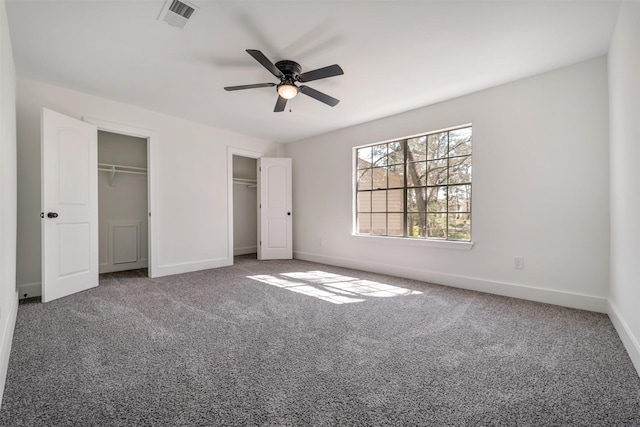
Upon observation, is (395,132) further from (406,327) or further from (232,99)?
(406,327)

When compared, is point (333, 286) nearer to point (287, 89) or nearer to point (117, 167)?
point (287, 89)

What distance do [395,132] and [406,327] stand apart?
287 centimetres

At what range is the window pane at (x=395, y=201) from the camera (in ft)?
13.7

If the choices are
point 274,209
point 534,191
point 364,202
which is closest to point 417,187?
point 364,202

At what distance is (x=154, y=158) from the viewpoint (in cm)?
404


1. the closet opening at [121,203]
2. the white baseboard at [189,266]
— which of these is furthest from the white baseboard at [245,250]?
the closet opening at [121,203]

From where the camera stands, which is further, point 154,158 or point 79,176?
point 154,158

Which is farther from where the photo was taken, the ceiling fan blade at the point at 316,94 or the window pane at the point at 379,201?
the window pane at the point at 379,201

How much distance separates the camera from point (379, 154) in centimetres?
448

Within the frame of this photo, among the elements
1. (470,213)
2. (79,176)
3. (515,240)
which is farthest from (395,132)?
(79,176)

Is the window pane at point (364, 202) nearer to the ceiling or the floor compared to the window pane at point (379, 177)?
nearer to the floor

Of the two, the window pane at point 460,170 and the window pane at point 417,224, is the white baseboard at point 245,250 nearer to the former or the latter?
the window pane at point 417,224

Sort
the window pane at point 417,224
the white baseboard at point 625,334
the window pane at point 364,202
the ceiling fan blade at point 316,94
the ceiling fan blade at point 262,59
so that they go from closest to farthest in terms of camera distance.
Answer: the white baseboard at point 625,334, the ceiling fan blade at point 262,59, the ceiling fan blade at point 316,94, the window pane at point 417,224, the window pane at point 364,202

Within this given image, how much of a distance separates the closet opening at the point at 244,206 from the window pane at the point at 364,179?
249 cm
